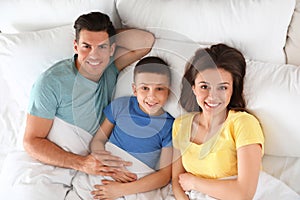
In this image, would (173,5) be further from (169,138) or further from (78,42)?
→ (169,138)

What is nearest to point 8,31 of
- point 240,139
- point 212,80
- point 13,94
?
point 13,94

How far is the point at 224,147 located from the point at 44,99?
0.63 meters

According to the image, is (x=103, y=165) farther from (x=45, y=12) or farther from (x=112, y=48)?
(x=45, y=12)

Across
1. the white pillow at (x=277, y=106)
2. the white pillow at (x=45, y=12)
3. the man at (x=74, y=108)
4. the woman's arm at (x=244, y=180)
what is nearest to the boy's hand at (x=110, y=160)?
the man at (x=74, y=108)

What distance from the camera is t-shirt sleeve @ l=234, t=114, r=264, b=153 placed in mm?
1365

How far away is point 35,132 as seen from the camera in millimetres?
1560

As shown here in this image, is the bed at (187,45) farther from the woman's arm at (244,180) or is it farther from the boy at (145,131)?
the woman's arm at (244,180)

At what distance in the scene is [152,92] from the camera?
4.90 ft

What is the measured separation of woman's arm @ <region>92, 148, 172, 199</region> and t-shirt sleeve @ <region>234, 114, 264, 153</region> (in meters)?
0.25

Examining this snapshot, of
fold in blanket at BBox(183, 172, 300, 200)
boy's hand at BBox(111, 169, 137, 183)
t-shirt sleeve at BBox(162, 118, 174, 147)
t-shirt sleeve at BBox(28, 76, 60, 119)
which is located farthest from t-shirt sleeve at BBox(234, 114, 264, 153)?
t-shirt sleeve at BBox(28, 76, 60, 119)

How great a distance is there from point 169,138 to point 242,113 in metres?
0.26

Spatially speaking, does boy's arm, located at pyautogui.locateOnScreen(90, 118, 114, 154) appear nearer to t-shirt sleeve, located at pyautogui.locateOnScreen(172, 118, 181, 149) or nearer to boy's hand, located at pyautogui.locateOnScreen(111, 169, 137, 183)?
boy's hand, located at pyautogui.locateOnScreen(111, 169, 137, 183)

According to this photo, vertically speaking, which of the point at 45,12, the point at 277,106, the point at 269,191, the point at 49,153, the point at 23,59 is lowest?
the point at 269,191

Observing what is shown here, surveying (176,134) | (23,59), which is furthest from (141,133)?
(23,59)
